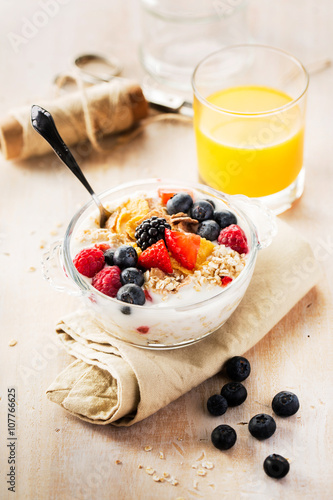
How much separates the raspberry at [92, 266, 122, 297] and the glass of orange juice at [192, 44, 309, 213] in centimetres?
72

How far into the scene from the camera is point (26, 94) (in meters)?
2.80

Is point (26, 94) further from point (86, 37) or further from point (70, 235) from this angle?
point (70, 235)

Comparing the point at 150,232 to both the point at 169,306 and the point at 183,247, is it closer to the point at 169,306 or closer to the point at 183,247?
the point at 183,247

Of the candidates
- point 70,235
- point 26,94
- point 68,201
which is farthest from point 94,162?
point 70,235

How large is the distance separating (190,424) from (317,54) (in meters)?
2.04

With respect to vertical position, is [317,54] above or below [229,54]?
below

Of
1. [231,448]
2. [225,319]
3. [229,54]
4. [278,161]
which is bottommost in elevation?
[231,448]

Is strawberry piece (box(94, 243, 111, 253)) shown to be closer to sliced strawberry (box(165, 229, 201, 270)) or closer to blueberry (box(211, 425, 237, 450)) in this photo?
sliced strawberry (box(165, 229, 201, 270))

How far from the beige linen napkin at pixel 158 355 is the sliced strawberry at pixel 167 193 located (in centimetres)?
33

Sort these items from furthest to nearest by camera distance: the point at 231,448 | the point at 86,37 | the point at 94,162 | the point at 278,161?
the point at 86,37, the point at 94,162, the point at 278,161, the point at 231,448

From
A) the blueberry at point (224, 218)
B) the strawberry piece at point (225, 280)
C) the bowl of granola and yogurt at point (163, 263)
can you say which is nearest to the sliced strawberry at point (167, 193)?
the bowl of granola and yogurt at point (163, 263)

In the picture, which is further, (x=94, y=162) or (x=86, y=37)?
(x=86, y=37)

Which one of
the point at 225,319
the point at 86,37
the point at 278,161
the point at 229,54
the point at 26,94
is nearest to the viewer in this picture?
the point at 225,319

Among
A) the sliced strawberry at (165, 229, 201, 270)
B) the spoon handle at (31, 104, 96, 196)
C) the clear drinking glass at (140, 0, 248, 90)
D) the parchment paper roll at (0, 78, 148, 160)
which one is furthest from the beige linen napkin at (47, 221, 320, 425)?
the clear drinking glass at (140, 0, 248, 90)
